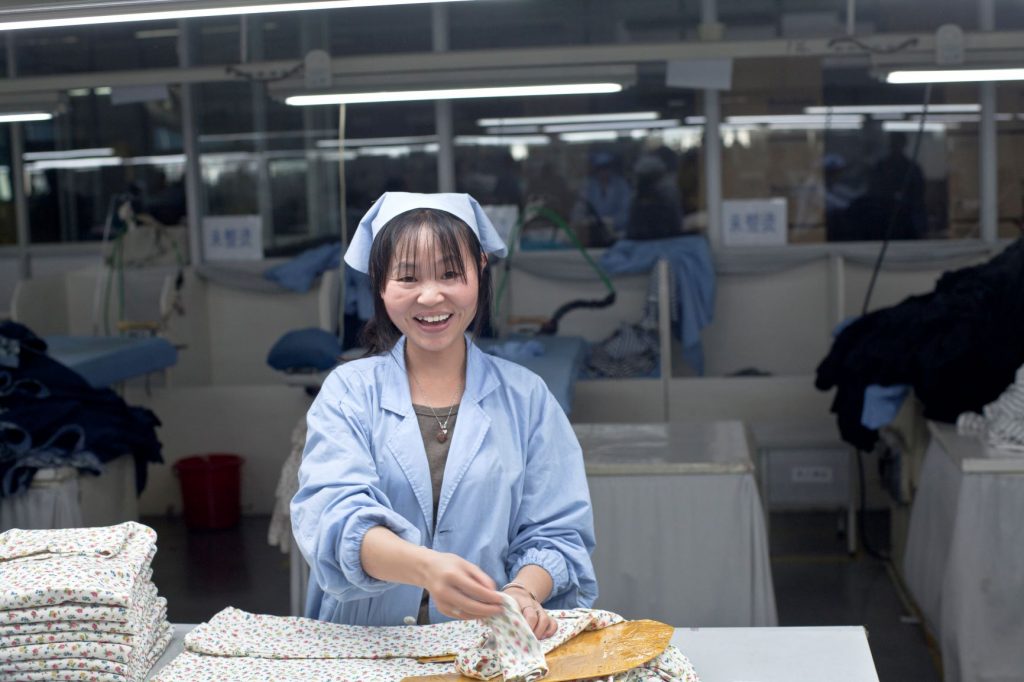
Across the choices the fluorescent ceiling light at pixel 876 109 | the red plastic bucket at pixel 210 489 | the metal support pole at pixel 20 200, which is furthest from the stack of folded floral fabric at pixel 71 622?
the metal support pole at pixel 20 200

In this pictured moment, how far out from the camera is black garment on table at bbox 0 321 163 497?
4.12 meters

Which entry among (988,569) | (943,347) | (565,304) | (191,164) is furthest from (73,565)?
(191,164)

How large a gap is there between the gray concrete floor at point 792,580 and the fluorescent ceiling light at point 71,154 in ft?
9.17

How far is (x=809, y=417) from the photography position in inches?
246

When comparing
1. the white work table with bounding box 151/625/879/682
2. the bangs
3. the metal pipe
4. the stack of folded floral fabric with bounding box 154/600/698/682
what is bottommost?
the white work table with bounding box 151/625/879/682

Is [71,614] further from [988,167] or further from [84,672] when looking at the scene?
[988,167]

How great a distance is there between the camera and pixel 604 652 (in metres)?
1.87

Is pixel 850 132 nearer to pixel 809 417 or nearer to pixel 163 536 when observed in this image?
pixel 809 417

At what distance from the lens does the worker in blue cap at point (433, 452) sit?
186 centimetres

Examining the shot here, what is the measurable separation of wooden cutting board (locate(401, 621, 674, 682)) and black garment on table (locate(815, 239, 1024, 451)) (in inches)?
103

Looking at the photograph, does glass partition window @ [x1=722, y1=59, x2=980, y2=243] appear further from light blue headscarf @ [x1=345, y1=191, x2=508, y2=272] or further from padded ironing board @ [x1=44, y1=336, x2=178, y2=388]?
light blue headscarf @ [x1=345, y1=191, x2=508, y2=272]

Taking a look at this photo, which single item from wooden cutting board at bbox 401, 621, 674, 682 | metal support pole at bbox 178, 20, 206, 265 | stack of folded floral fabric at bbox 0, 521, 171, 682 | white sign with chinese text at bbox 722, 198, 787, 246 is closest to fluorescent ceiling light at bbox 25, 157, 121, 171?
metal support pole at bbox 178, 20, 206, 265

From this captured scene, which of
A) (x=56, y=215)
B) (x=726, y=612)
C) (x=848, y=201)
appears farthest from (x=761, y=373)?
(x=56, y=215)

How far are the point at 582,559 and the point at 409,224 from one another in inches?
24.5
